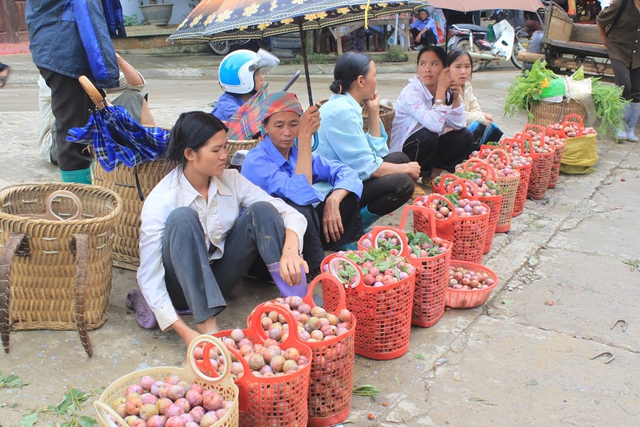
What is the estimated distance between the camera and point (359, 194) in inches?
133

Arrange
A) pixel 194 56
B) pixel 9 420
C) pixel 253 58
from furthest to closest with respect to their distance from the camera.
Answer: pixel 194 56, pixel 253 58, pixel 9 420

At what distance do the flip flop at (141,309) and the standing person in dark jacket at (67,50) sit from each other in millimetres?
1014

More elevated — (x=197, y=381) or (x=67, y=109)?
(x=67, y=109)

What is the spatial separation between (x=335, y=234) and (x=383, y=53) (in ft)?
38.7

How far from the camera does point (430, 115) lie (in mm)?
4387

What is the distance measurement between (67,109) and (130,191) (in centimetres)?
77

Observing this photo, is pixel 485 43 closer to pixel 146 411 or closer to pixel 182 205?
pixel 182 205

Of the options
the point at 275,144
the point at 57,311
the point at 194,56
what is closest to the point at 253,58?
the point at 275,144

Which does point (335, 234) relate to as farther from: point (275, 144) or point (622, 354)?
point (622, 354)

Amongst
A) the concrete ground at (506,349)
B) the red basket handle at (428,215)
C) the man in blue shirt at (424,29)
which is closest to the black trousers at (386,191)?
the red basket handle at (428,215)

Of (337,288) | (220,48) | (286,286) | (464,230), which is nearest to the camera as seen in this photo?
(337,288)

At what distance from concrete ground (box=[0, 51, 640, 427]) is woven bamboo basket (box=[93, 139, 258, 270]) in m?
0.11

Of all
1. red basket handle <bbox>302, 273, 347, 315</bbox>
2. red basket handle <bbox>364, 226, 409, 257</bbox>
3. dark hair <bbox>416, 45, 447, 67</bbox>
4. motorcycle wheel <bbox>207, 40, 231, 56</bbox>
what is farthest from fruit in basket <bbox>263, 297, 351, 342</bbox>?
motorcycle wheel <bbox>207, 40, 231, 56</bbox>

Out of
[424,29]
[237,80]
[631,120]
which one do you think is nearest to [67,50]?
[237,80]
